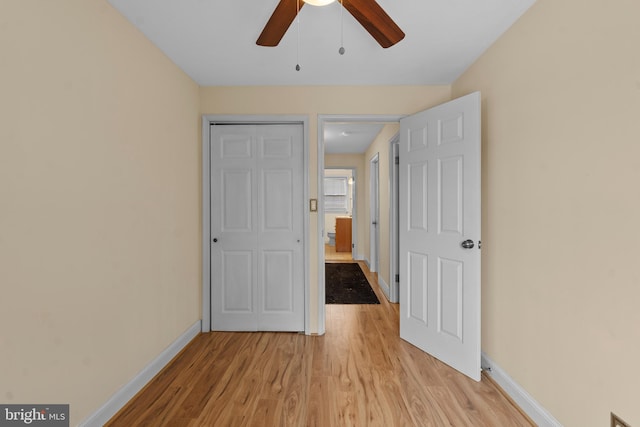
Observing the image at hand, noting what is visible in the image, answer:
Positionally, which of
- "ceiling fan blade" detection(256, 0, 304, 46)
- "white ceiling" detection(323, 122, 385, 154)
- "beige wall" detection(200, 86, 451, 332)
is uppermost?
"white ceiling" detection(323, 122, 385, 154)

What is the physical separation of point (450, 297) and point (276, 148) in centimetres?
204

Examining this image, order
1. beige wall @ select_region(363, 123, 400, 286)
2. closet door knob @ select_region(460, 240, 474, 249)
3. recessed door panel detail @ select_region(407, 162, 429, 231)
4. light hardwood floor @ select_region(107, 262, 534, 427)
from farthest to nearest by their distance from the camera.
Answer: beige wall @ select_region(363, 123, 400, 286) < recessed door panel detail @ select_region(407, 162, 429, 231) < closet door knob @ select_region(460, 240, 474, 249) < light hardwood floor @ select_region(107, 262, 534, 427)

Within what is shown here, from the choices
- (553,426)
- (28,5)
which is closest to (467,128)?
(553,426)

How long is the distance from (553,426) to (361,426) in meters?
1.02

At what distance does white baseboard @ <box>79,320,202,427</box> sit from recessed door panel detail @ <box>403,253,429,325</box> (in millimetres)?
2035

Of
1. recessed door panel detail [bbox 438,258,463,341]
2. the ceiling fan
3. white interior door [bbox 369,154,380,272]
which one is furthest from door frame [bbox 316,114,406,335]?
white interior door [bbox 369,154,380,272]

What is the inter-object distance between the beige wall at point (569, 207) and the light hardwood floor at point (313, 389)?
16.4 inches

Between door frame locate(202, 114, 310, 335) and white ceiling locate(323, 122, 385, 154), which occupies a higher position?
white ceiling locate(323, 122, 385, 154)

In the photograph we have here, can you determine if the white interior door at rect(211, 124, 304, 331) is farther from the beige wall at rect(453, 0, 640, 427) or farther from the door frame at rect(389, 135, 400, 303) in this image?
the beige wall at rect(453, 0, 640, 427)

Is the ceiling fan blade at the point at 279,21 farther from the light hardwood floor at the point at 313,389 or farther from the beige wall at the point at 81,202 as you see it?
the light hardwood floor at the point at 313,389

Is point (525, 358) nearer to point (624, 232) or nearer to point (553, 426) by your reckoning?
point (553, 426)

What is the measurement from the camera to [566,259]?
5.04ft

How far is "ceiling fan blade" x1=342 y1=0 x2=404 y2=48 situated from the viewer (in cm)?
127

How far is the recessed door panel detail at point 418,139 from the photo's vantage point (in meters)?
2.58
